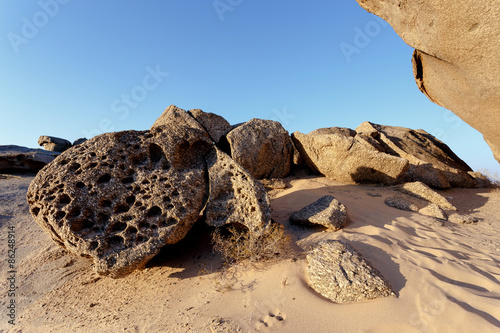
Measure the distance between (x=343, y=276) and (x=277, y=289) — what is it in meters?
0.77

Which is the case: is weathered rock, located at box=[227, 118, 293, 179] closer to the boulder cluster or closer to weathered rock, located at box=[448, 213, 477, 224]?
the boulder cluster

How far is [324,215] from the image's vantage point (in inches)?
165

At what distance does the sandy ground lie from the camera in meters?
2.42

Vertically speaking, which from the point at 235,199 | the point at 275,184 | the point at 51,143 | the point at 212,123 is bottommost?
the point at 275,184

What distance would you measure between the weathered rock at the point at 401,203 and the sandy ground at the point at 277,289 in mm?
411

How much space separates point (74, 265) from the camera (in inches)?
165

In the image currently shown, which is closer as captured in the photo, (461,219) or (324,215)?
(324,215)

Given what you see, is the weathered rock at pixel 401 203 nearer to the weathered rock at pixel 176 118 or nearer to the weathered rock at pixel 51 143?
the weathered rock at pixel 176 118

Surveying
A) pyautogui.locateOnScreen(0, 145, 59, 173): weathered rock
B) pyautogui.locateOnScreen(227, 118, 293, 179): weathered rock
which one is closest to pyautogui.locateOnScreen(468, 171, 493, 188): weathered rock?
pyautogui.locateOnScreen(227, 118, 293, 179): weathered rock

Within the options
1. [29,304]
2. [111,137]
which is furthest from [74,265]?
[111,137]

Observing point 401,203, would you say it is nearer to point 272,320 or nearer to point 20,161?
point 272,320

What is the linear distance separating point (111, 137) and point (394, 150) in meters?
8.81

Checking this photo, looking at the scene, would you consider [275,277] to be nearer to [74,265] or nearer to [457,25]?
[74,265]

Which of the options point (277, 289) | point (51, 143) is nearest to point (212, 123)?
point (277, 289)
